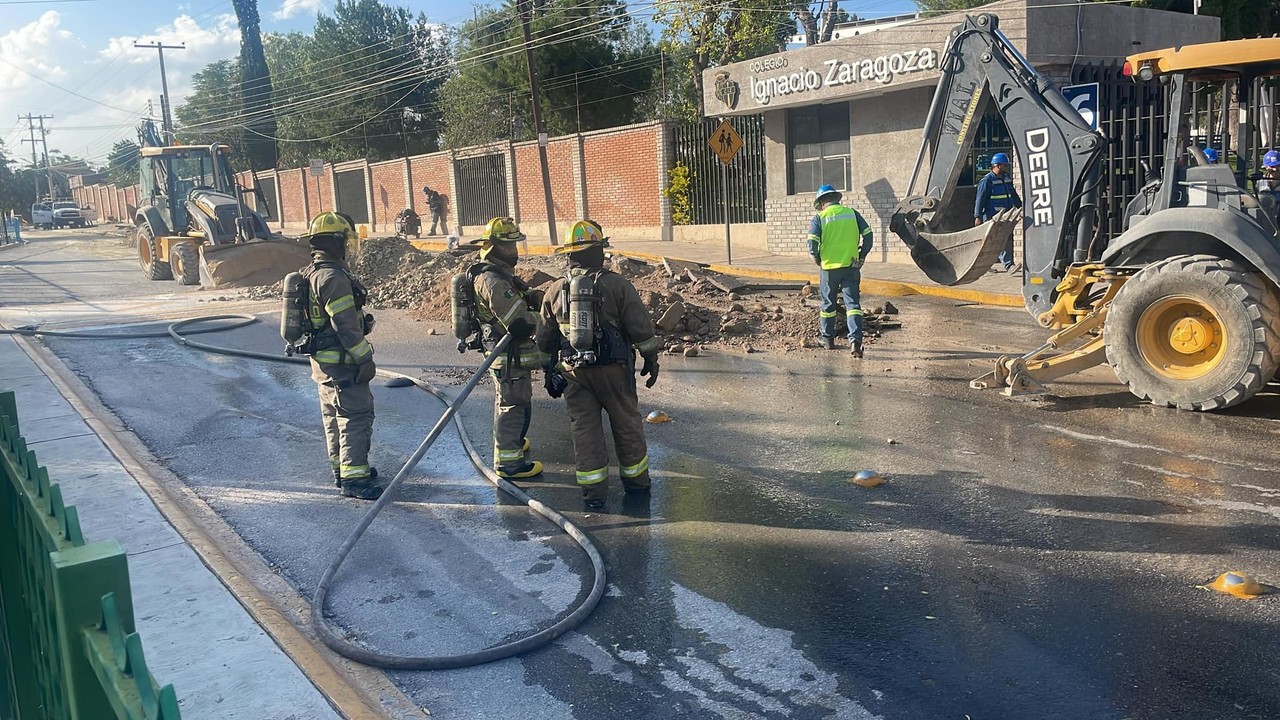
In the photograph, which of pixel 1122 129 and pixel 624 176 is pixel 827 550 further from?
pixel 624 176

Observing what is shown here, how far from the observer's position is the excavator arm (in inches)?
360

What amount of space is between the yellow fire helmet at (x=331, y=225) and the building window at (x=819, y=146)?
14.7 metres

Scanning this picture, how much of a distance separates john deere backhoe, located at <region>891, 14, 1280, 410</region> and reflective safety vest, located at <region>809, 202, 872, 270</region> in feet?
3.19

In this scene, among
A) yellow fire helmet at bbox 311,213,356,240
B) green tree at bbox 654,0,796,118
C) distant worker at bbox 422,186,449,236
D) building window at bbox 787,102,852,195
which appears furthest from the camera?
distant worker at bbox 422,186,449,236

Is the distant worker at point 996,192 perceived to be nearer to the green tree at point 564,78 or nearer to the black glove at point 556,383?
the black glove at point 556,383

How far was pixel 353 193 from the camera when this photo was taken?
143ft

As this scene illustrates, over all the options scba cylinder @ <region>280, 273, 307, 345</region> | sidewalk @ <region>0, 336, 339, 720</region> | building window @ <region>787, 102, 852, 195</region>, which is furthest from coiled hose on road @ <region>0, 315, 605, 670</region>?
building window @ <region>787, 102, 852, 195</region>

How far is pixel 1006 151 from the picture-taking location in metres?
18.2

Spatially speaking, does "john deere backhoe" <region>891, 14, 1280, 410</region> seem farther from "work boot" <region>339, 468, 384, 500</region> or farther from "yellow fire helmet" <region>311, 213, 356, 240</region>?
"yellow fire helmet" <region>311, 213, 356, 240</region>

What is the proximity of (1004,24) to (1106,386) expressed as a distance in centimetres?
911

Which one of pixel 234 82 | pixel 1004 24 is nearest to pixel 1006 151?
pixel 1004 24

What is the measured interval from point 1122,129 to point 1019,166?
7.86m

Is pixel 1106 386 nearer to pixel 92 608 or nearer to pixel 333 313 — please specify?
pixel 333 313

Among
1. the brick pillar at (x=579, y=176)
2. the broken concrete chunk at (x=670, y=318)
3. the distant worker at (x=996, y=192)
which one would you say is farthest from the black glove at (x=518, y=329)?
the brick pillar at (x=579, y=176)
